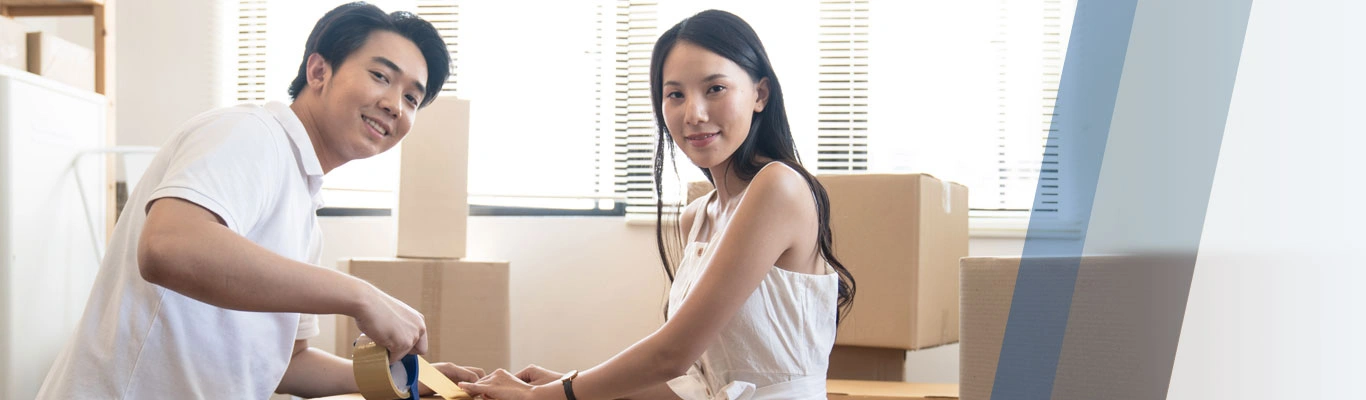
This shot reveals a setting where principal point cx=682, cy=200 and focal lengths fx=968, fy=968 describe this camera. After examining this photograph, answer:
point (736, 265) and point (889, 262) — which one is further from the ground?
point (736, 265)

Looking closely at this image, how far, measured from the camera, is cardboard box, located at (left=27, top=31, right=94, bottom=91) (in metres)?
2.31

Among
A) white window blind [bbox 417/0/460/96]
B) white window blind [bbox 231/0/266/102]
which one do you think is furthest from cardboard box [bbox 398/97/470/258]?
white window blind [bbox 231/0/266/102]

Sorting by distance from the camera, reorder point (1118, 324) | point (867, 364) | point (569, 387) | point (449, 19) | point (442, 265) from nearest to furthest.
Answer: point (1118, 324) → point (569, 387) → point (867, 364) → point (442, 265) → point (449, 19)

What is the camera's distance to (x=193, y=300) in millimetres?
1082

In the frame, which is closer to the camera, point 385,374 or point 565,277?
point 385,374

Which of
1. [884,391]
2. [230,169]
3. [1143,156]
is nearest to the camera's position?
[1143,156]

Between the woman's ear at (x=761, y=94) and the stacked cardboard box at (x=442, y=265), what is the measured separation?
4.23 ft

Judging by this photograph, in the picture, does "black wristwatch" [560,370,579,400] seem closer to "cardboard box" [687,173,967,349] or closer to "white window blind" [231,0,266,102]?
"cardboard box" [687,173,967,349]

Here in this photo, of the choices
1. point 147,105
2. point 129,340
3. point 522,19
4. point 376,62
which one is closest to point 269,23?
point 147,105

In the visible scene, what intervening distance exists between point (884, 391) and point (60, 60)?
212 cm

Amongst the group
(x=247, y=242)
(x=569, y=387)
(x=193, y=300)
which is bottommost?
(x=569, y=387)

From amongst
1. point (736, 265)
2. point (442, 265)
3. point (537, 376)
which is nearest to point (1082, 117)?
point (736, 265)

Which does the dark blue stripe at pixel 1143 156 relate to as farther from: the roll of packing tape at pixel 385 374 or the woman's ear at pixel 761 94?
the roll of packing tape at pixel 385 374

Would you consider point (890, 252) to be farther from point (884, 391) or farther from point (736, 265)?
point (736, 265)
